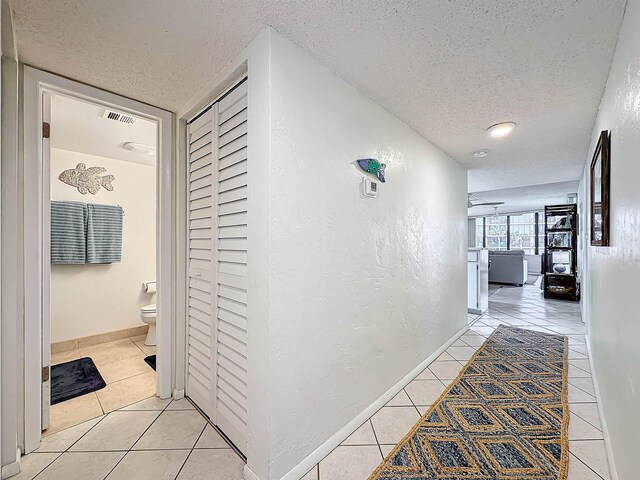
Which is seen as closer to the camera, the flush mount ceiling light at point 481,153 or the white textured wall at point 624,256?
the white textured wall at point 624,256

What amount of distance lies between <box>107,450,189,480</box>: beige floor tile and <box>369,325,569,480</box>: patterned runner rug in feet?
3.39

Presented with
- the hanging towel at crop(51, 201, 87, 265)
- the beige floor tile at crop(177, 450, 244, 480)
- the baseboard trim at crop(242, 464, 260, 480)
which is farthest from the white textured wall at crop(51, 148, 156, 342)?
the baseboard trim at crop(242, 464, 260, 480)

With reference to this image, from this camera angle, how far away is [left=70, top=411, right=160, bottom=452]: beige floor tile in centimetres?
169

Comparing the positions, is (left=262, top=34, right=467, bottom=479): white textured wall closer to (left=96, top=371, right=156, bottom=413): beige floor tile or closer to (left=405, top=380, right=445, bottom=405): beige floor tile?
(left=405, top=380, right=445, bottom=405): beige floor tile

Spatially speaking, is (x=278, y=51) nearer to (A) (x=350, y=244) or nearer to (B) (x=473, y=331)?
(A) (x=350, y=244)

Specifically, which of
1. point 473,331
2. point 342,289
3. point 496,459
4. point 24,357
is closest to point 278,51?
point 342,289

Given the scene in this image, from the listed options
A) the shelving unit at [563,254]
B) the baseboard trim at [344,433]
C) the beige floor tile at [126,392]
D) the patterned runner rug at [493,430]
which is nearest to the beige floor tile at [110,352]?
the beige floor tile at [126,392]

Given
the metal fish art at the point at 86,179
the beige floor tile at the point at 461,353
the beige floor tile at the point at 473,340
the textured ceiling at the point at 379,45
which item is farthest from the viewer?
the beige floor tile at the point at 473,340

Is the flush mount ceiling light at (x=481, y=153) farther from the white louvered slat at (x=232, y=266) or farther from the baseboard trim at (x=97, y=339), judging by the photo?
the baseboard trim at (x=97, y=339)

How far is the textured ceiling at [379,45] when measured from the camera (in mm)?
1232

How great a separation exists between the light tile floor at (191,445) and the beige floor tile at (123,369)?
1.96 ft

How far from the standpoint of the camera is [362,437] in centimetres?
174

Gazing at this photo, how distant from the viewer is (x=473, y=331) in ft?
12.3

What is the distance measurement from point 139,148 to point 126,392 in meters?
2.36
